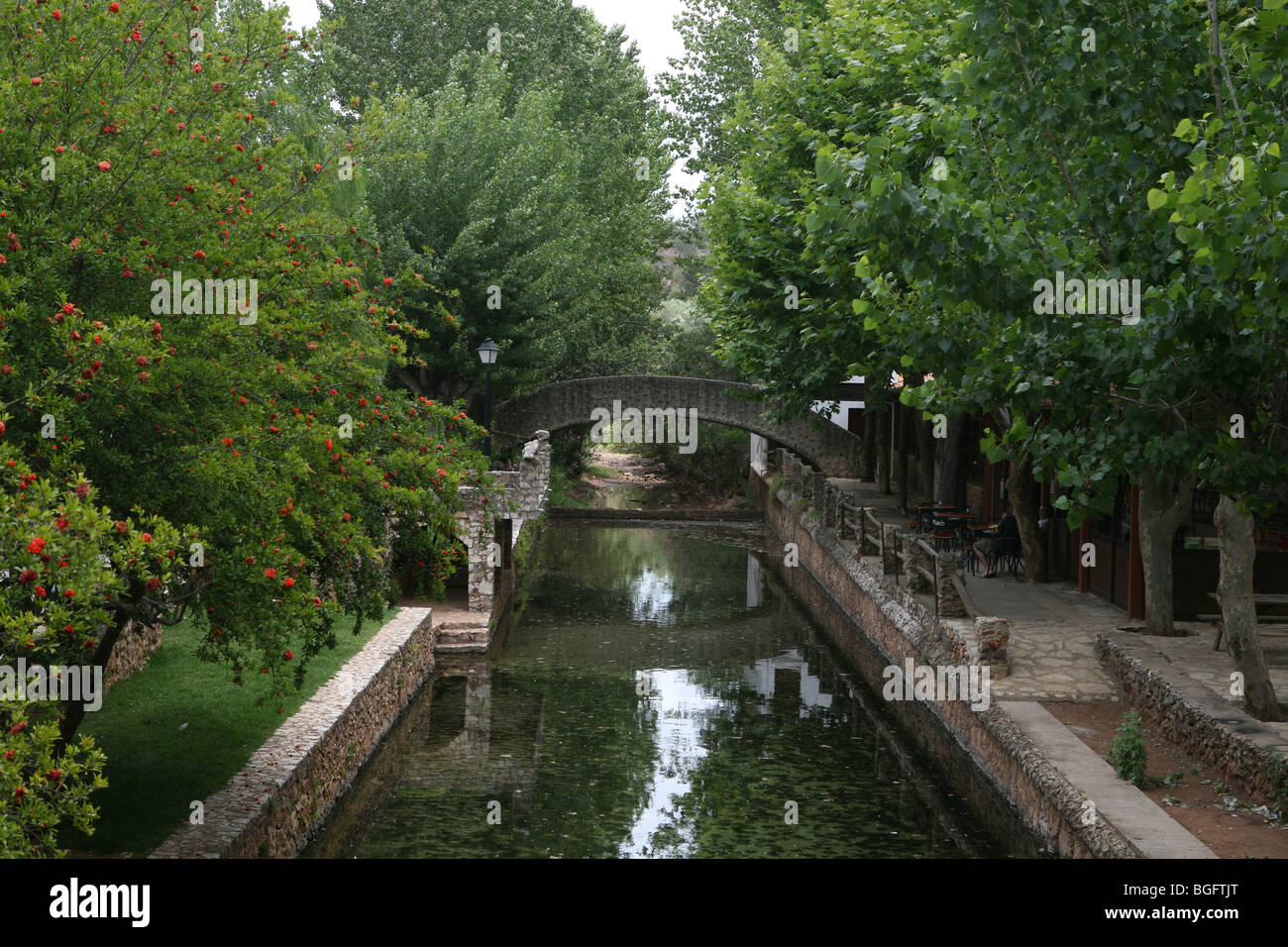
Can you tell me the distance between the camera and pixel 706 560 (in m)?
32.5

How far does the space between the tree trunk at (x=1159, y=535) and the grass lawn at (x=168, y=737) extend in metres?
8.98

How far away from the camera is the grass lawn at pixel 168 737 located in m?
10.5

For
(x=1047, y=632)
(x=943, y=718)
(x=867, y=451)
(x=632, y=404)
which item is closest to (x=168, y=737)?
(x=943, y=718)

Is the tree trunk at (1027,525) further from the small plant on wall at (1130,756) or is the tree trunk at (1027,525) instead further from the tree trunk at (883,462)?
the tree trunk at (883,462)

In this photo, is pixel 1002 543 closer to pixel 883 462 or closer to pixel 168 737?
pixel 168 737

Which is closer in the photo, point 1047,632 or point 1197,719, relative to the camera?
point 1197,719

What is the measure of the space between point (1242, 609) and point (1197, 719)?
43.7 inches

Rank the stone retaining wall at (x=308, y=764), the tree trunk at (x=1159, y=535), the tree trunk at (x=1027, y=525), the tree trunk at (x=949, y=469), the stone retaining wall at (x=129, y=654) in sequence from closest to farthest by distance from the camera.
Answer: the stone retaining wall at (x=308, y=764) < the stone retaining wall at (x=129, y=654) < the tree trunk at (x=1159, y=535) < the tree trunk at (x=1027, y=525) < the tree trunk at (x=949, y=469)

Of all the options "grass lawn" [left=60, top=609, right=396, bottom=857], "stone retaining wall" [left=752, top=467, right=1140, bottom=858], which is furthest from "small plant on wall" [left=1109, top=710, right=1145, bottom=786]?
"grass lawn" [left=60, top=609, right=396, bottom=857]

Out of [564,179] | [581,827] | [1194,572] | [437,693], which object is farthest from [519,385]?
[581,827]

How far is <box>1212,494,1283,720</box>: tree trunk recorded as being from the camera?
39.8ft

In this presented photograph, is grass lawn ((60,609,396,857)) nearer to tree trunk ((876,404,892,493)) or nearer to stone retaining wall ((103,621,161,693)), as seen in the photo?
stone retaining wall ((103,621,161,693))

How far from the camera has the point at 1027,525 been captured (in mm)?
21453

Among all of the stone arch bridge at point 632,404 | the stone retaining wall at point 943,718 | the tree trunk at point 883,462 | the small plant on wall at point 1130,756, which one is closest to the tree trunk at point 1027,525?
the stone retaining wall at point 943,718
